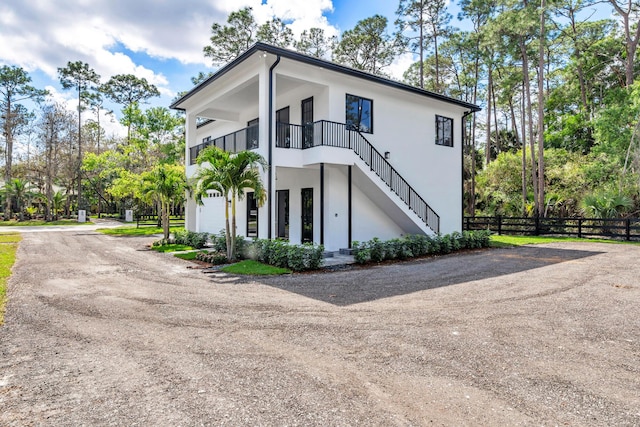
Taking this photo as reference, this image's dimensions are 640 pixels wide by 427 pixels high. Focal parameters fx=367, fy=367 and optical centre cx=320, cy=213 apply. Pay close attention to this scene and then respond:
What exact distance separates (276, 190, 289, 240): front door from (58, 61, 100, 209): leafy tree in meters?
29.8

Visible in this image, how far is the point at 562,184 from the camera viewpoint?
23.2 m

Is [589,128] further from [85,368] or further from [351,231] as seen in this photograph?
[85,368]

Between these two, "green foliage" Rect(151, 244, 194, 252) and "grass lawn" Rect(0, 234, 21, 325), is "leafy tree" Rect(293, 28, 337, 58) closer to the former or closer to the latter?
"green foliage" Rect(151, 244, 194, 252)

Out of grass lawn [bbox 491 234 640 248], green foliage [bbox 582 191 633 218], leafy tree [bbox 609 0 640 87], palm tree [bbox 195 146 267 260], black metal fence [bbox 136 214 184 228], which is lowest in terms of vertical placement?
grass lawn [bbox 491 234 640 248]

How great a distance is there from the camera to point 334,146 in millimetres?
12125

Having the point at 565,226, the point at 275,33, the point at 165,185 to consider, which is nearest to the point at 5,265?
the point at 165,185

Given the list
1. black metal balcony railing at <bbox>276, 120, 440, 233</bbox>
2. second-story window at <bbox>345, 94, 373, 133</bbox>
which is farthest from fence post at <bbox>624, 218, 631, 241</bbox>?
second-story window at <bbox>345, 94, 373, 133</bbox>

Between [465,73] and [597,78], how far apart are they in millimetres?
Answer: 9645

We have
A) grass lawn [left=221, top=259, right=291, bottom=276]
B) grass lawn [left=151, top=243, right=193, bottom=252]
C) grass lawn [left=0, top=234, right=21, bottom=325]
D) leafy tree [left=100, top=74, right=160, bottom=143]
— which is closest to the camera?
grass lawn [left=0, top=234, right=21, bottom=325]

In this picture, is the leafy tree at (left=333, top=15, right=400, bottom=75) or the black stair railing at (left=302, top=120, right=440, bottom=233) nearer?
the black stair railing at (left=302, top=120, right=440, bottom=233)

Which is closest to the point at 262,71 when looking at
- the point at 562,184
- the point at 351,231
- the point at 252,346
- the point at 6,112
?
the point at 351,231

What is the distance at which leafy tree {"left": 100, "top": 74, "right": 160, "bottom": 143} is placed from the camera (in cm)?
3931

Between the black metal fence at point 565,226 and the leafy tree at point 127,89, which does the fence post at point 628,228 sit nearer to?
the black metal fence at point 565,226

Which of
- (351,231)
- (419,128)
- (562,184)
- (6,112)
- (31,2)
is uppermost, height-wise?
(6,112)
